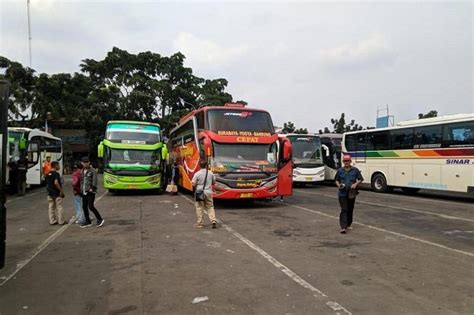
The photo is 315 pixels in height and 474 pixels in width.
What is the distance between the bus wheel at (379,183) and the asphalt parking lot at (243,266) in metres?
8.62

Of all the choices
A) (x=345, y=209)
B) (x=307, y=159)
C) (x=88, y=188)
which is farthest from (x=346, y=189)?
(x=307, y=159)

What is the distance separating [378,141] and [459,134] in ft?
16.2

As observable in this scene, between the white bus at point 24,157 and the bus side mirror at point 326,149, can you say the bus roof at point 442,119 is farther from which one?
the white bus at point 24,157

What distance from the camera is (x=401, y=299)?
5277 mm

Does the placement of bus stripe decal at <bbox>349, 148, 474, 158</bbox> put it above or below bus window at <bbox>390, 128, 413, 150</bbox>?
below

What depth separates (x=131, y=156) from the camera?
19.2m

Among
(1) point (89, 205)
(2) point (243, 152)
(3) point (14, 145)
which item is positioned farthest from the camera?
(3) point (14, 145)

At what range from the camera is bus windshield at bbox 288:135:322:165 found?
2477 centimetres

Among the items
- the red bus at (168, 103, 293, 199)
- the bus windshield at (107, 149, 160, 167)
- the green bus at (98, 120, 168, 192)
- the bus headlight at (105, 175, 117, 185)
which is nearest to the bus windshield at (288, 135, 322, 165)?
the green bus at (98, 120, 168, 192)

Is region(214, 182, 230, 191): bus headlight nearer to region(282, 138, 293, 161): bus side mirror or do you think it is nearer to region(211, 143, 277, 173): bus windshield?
region(211, 143, 277, 173): bus windshield

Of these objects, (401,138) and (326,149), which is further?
(326,149)

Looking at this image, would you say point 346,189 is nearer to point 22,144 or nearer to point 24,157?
point 22,144

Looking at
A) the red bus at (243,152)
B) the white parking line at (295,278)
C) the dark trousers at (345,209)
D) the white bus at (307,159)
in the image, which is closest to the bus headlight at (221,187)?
the red bus at (243,152)

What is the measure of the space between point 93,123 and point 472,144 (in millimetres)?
32143
